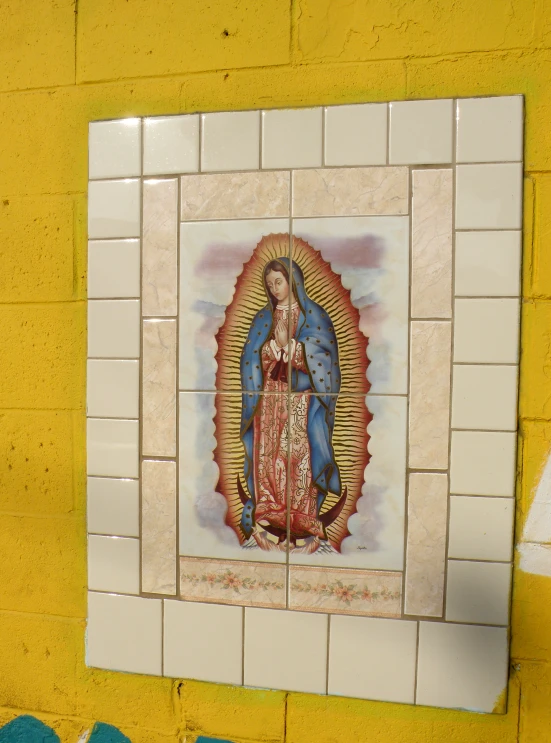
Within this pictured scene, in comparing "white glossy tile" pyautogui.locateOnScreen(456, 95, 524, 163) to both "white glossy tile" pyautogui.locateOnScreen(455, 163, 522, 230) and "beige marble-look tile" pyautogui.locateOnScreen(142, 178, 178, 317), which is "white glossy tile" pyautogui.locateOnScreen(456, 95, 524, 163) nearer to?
"white glossy tile" pyautogui.locateOnScreen(455, 163, 522, 230)

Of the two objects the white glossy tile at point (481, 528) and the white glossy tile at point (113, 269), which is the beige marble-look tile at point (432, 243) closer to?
the white glossy tile at point (481, 528)

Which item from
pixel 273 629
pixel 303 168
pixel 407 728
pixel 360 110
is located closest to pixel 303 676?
pixel 273 629

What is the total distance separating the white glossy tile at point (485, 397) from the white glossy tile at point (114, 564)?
79cm

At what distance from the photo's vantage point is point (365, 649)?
129cm

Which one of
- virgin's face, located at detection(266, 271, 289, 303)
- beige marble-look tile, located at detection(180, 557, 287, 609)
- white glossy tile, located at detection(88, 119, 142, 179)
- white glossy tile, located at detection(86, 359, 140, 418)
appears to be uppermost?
white glossy tile, located at detection(88, 119, 142, 179)

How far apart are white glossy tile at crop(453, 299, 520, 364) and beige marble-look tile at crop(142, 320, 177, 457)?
63 centimetres

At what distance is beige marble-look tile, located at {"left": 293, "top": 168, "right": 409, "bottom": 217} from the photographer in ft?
4.13

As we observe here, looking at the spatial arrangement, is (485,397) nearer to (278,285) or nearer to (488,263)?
(488,263)

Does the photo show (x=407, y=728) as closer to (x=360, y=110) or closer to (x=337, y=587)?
(x=337, y=587)

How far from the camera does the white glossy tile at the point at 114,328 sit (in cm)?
137

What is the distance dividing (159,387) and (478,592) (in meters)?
0.83

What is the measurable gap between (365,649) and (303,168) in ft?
3.47

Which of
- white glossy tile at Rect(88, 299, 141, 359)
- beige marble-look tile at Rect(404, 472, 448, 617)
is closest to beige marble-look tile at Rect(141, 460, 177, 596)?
white glossy tile at Rect(88, 299, 141, 359)

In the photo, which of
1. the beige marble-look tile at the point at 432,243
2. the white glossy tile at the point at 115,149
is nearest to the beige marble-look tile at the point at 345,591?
the beige marble-look tile at the point at 432,243
